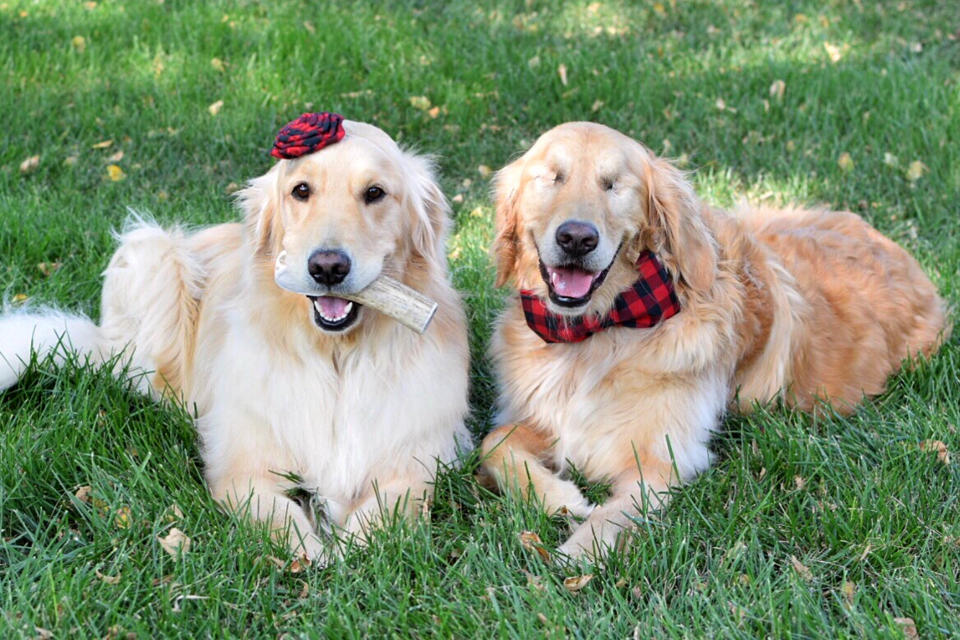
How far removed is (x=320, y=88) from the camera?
22.4 ft

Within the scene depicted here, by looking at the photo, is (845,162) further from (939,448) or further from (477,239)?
(939,448)

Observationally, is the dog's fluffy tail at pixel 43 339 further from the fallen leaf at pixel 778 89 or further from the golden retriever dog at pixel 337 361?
the fallen leaf at pixel 778 89

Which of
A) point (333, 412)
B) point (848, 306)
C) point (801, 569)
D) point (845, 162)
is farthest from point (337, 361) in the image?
point (845, 162)

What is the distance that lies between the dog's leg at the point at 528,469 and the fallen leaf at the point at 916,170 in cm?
361

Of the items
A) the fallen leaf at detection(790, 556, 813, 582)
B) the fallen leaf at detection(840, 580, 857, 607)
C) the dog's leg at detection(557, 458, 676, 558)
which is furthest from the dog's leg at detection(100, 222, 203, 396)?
the fallen leaf at detection(840, 580, 857, 607)

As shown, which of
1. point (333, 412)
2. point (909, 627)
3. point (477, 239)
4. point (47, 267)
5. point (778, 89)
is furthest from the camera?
point (778, 89)

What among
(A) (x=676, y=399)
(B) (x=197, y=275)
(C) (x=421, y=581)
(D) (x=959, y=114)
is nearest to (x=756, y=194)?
(D) (x=959, y=114)

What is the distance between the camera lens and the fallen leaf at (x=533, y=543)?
294 cm

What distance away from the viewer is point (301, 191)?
3.09 m

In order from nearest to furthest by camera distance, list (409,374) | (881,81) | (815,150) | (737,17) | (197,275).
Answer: (409,374), (197,275), (815,150), (881,81), (737,17)

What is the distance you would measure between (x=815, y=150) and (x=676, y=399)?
3598mm

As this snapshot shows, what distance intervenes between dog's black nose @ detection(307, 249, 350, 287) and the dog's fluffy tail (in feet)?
4.13

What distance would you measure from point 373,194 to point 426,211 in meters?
0.33

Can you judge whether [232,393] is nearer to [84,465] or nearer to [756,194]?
[84,465]
